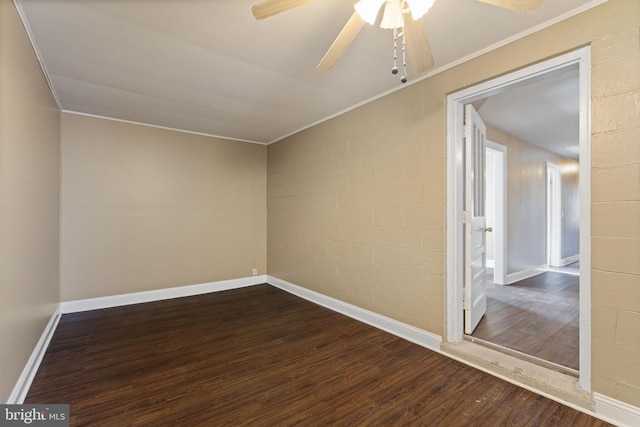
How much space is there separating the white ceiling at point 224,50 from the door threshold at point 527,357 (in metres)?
2.37

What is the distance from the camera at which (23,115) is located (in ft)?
6.43

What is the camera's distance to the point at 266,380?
2.09 metres

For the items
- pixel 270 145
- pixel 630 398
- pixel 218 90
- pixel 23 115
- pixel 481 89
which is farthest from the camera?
pixel 270 145

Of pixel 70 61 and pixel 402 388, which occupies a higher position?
pixel 70 61

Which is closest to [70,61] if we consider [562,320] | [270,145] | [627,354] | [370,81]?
[370,81]

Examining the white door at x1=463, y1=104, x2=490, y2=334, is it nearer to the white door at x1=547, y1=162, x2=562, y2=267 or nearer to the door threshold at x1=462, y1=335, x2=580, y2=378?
the door threshold at x1=462, y1=335, x2=580, y2=378

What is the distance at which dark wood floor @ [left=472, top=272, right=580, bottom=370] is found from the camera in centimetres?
243

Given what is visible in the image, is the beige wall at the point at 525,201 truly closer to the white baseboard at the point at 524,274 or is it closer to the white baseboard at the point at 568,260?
the white baseboard at the point at 524,274

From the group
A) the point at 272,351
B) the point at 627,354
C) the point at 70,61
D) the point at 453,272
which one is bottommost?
the point at 272,351

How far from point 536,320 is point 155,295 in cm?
472

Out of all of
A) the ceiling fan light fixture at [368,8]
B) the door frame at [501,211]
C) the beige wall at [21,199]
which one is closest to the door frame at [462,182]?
the ceiling fan light fixture at [368,8]

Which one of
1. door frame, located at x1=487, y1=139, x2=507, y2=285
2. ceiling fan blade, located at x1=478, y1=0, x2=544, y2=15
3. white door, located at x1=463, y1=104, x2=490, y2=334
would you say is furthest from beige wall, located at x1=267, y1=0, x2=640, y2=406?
door frame, located at x1=487, y1=139, x2=507, y2=285

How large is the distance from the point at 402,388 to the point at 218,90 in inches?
121

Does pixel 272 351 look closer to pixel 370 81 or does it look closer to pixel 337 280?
pixel 337 280
